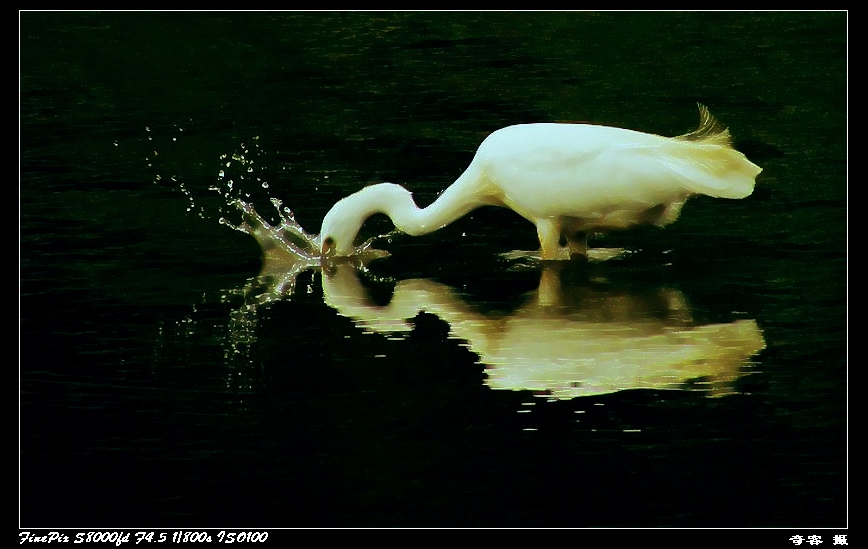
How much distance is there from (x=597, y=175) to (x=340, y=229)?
159 cm

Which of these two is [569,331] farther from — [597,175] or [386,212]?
[386,212]

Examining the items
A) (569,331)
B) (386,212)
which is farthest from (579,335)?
(386,212)

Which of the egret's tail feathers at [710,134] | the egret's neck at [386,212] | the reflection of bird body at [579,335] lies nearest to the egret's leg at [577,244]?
the reflection of bird body at [579,335]

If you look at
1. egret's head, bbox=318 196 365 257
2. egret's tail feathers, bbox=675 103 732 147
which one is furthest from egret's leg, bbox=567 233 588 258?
egret's head, bbox=318 196 365 257

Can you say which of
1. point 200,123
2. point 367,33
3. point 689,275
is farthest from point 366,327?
point 367,33

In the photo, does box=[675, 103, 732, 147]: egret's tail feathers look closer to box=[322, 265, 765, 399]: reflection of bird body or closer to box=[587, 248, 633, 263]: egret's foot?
box=[587, 248, 633, 263]: egret's foot

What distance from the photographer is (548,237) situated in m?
10.9

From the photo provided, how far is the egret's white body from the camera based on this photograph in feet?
34.5

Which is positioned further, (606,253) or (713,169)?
(606,253)

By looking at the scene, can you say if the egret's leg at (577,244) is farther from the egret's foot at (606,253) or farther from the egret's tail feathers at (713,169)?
the egret's tail feathers at (713,169)

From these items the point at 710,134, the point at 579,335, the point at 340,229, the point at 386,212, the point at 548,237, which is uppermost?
the point at 710,134

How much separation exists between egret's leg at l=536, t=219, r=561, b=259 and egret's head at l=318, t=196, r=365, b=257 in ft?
3.49

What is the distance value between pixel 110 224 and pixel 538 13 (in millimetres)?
4702

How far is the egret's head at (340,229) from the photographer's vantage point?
11.3 metres
